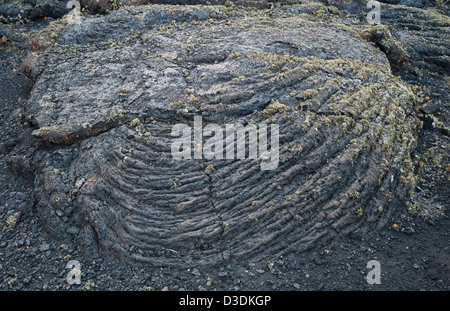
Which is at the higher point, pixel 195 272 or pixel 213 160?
pixel 213 160

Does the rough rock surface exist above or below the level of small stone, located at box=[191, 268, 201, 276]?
above

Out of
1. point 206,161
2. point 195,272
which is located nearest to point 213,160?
point 206,161

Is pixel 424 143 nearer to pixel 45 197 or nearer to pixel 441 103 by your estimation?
pixel 441 103

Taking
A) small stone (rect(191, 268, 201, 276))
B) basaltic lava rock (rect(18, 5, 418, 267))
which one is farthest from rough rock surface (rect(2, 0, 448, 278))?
small stone (rect(191, 268, 201, 276))

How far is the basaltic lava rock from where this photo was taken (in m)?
9.10

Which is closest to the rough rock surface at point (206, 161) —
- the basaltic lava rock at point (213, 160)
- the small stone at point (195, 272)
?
the basaltic lava rock at point (213, 160)

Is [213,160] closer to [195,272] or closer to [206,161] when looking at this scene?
[206,161]

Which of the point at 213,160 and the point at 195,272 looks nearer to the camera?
the point at 195,272

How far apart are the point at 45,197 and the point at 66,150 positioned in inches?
55.6

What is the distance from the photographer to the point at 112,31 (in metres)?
13.5

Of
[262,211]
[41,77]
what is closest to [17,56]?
[41,77]

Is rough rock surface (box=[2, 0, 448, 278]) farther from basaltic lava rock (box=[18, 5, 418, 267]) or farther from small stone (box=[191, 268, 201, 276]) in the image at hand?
small stone (box=[191, 268, 201, 276])

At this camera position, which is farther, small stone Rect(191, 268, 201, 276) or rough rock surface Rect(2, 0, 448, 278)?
rough rock surface Rect(2, 0, 448, 278)

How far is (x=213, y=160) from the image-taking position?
970 centimetres
